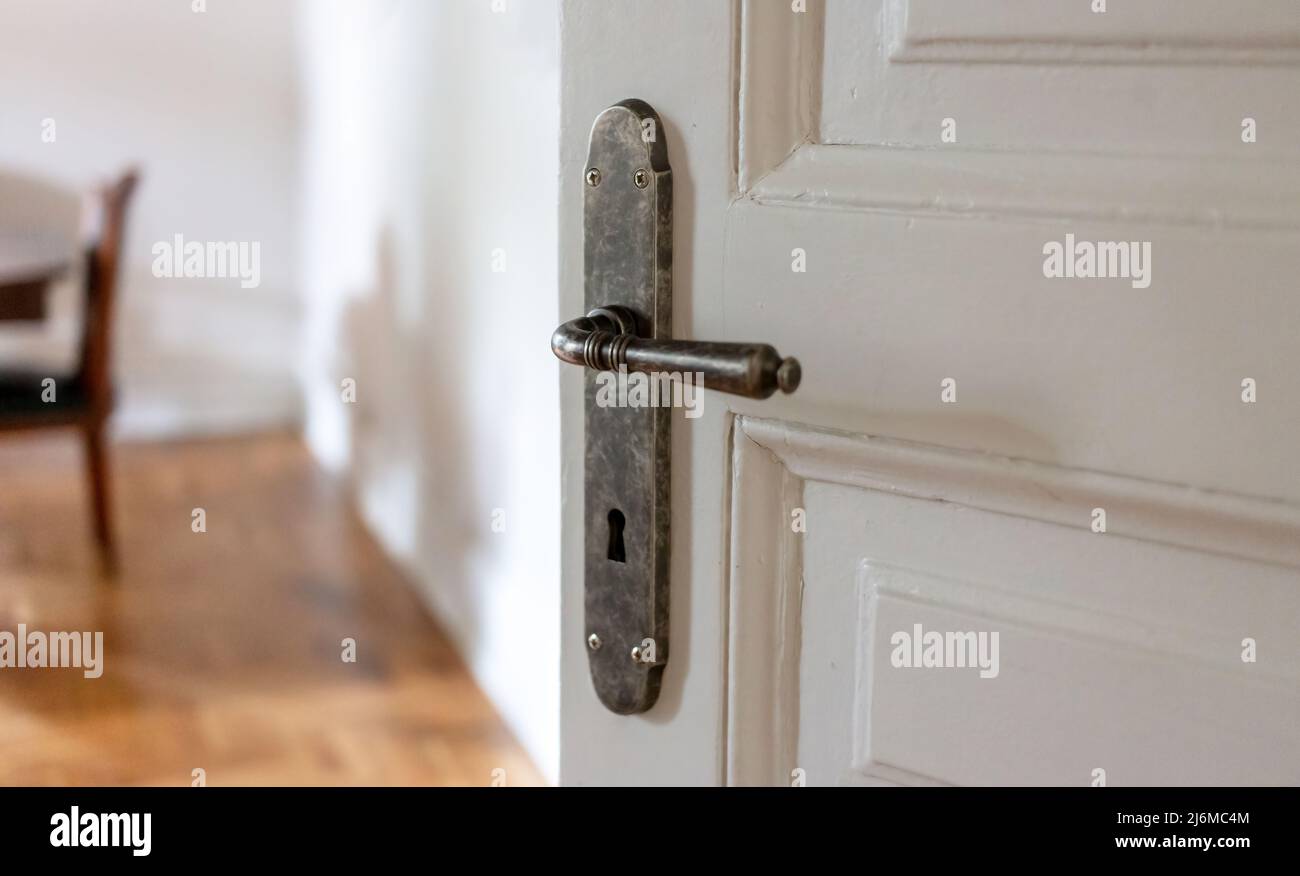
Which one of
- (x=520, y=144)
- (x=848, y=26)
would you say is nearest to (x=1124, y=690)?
(x=848, y=26)

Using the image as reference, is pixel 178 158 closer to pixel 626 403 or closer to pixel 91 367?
pixel 91 367

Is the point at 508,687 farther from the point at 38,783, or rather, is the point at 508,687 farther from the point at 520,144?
the point at 520,144

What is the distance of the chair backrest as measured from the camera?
294 cm

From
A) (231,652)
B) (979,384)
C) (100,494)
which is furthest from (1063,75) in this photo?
(100,494)

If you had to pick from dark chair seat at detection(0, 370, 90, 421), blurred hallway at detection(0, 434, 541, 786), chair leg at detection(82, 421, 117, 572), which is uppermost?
dark chair seat at detection(0, 370, 90, 421)

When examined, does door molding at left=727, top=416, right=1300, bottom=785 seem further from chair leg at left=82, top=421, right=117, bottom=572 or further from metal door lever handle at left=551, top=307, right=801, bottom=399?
chair leg at left=82, top=421, right=117, bottom=572

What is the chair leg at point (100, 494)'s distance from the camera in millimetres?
3080

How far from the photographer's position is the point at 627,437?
0.67m

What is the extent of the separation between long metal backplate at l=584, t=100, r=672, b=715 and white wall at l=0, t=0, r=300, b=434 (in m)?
3.78

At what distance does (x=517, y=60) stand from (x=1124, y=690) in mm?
1709

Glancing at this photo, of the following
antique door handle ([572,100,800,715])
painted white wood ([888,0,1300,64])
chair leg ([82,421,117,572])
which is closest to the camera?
painted white wood ([888,0,1300,64])

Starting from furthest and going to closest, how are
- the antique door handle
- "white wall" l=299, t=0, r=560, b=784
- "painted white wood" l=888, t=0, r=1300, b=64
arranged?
"white wall" l=299, t=0, r=560, b=784
the antique door handle
"painted white wood" l=888, t=0, r=1300, b=64

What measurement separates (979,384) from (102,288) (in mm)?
2804

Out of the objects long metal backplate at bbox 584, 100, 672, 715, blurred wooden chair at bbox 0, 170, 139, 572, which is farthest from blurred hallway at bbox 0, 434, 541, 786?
long metal backplate at bbox 584, 100, 672, 715
